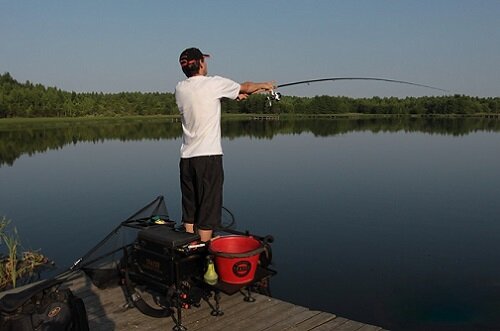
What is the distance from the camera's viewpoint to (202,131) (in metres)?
4.39

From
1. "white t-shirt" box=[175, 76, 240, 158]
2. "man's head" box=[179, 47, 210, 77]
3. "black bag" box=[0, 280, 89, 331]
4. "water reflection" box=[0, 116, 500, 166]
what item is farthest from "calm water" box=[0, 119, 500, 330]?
"water reflection" box=[0, 116, 500, 166]

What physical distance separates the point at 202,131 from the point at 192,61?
2.30 feet

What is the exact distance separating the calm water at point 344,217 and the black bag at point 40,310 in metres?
5.59

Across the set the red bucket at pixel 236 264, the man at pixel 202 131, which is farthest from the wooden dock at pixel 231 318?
the man at pixel 202 131

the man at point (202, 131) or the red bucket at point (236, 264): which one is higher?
the man at point (202, 131)

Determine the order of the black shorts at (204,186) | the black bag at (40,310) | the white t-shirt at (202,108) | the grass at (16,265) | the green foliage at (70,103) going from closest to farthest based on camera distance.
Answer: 1. the black bag at (40,310)
2. the white t-shirt at (202,108)
3. the black shorts at (204,186)
4. the grass at (16,265)
5. the green foliage at (70,103)

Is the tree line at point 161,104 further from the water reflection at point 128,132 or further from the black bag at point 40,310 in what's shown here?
the black bag at point 40,310

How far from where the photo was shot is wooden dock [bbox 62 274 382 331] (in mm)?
4359

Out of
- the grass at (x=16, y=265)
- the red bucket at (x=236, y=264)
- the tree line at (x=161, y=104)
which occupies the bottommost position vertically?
the grass at (x=16, y=265)

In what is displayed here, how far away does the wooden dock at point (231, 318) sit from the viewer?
4.36 m

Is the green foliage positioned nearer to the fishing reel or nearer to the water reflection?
the water reflection

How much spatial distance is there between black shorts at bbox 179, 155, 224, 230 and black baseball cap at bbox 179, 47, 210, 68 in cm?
95

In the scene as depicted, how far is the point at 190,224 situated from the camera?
15.5 feet

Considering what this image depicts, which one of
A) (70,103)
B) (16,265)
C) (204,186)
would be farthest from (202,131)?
(70,103)
